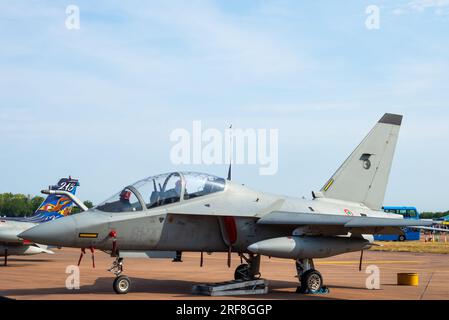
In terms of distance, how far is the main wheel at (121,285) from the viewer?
14.5 meters

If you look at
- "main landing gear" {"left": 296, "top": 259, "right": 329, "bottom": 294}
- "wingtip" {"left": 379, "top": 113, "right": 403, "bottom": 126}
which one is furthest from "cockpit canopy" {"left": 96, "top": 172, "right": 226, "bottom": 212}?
"wingtip" {"left": 379, "top": 113, "right": 403, "bottom": 126}

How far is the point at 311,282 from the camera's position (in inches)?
623

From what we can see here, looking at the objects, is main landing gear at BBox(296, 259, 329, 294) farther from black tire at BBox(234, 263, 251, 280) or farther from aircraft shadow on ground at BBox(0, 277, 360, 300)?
black tire at BBox(234, 263, 251, 280)

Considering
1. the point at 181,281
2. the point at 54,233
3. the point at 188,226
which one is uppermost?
the point at 188,226

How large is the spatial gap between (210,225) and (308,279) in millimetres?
2662

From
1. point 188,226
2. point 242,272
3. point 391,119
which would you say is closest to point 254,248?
point 188,226

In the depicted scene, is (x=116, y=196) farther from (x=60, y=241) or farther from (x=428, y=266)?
(x=428, y=266)

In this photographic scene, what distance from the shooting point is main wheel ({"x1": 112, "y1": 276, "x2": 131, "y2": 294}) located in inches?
572

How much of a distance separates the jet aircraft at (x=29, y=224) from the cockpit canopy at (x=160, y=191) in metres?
8.86

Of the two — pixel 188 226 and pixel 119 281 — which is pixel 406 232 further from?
pixel 119 281

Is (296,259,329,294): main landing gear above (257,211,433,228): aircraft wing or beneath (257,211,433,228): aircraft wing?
beneath

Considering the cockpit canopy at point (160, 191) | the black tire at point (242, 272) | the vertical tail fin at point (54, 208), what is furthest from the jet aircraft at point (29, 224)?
the cockpit canopy at point (160, 191)

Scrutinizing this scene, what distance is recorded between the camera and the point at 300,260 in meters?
15.9

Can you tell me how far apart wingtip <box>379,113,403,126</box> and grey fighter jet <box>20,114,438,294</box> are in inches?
132
